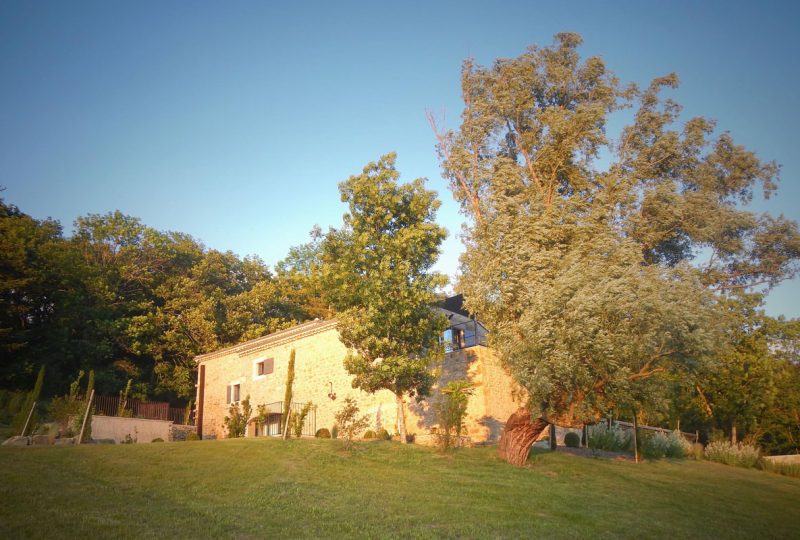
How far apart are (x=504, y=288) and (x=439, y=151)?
32.1ft

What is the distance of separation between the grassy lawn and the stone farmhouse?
14.6ft

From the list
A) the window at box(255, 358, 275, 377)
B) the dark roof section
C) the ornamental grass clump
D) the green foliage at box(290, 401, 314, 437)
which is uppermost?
the dark roof section

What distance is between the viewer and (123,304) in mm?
38062

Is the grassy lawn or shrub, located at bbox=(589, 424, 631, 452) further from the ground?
shrub, located at bbox=(589, 424, 631, 452)

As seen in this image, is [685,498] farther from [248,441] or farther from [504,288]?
[248,441]

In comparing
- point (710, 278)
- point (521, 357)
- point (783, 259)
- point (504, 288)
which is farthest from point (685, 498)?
point (783, 259)

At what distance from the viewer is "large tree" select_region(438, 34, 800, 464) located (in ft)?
52.4

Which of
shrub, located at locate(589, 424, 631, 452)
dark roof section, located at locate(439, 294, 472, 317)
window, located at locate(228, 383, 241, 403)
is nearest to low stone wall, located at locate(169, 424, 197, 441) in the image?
window, located at locate(228, 383, 241, 403)

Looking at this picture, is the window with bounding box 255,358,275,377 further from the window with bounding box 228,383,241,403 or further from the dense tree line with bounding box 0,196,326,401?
the dense tree line with bounding box 0,196,326,401

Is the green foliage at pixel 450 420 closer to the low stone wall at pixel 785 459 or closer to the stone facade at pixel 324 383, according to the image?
the stone facade at pixel 324 383

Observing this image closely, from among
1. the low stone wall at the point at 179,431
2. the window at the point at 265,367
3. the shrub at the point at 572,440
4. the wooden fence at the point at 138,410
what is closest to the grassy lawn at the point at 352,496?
the shrub at the point at 572,440

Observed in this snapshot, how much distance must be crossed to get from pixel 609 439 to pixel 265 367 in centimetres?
1785

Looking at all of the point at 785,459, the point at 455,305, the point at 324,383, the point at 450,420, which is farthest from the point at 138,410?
the point at 785,459

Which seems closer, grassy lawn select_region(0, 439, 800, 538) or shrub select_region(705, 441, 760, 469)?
grassy lawn select_region(0, 439, 800, 538)
